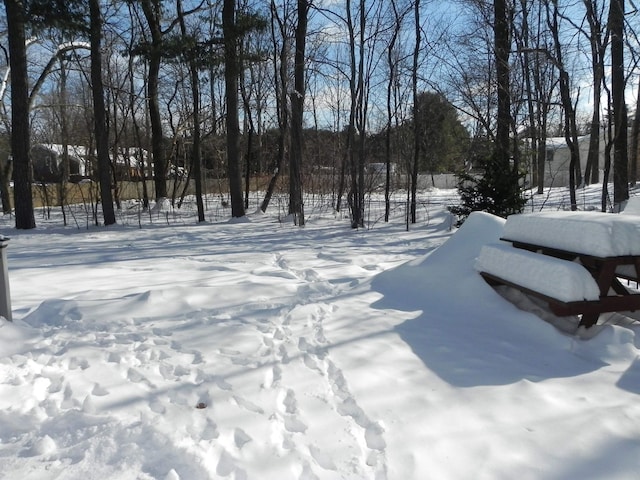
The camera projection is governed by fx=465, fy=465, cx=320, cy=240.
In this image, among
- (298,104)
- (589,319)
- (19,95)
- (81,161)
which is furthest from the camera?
(81,161)

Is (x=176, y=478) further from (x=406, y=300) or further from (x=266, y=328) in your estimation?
(x=406, y=300)

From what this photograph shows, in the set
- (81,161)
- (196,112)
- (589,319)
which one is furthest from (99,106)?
(81,161)

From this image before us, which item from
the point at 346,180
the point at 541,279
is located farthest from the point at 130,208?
the point at 541,279

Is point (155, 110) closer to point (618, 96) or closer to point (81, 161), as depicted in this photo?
point (81, 161)

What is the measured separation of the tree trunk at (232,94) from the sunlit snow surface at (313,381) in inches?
357

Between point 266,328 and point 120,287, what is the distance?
7.50ft

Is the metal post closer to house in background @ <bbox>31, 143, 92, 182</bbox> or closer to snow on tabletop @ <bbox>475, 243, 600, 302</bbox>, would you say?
snow on tabletop @ <bbox>475, 243, 600, 302</bbox>

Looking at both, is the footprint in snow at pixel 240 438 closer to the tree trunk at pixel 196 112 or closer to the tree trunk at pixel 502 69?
the tree trunk at pixel 502 69

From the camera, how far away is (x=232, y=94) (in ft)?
45.7

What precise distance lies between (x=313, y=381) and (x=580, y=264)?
246 centimetres

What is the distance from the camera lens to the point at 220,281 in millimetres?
5656

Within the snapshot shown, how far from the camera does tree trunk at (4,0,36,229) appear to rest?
11461mm

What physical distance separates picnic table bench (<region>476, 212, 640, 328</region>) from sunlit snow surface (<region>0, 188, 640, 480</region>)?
0.85ft

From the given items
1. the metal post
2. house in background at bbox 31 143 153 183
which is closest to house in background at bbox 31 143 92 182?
house in background at bbox 31 143 153 183
